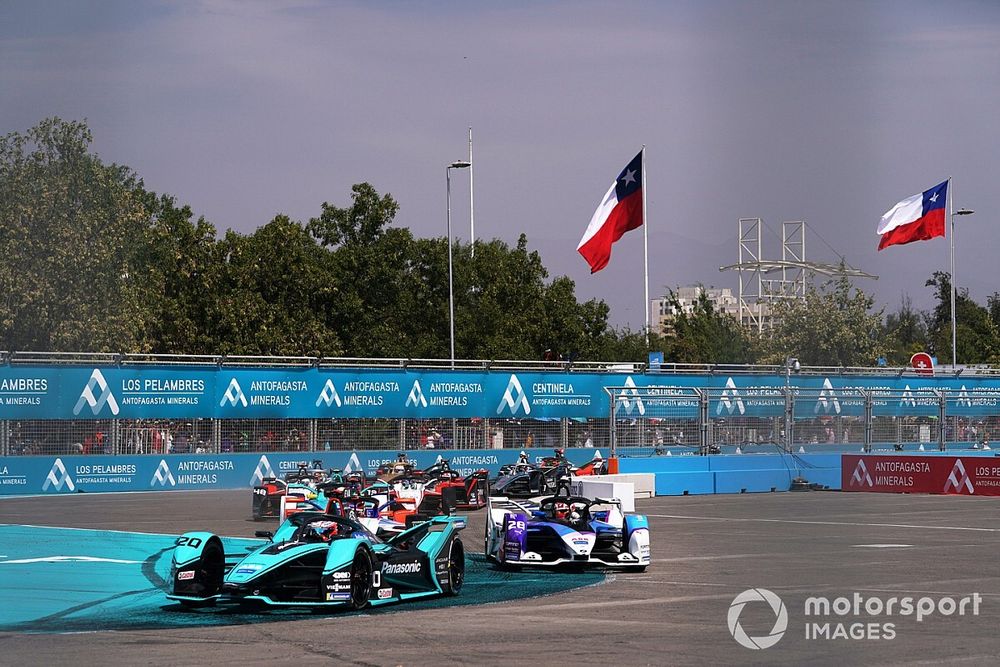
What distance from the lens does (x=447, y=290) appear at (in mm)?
62000

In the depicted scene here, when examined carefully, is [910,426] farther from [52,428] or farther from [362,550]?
[362,550]

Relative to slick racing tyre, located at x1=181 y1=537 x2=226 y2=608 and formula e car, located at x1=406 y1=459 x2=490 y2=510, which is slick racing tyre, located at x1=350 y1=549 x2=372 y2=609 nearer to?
slick racing tyre, located at x1=181 y1=537 x2=226 y2=608

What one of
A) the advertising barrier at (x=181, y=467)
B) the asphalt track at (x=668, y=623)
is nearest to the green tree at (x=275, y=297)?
the advertising barrier at (x=181, y=467)

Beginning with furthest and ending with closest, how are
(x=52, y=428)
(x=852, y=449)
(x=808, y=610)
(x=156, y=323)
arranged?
(x=156, y=323) → (x=852, y=449) → (x=52, y=428) → (x=808, y=610)

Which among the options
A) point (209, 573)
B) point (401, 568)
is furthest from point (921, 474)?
point (209, 573)

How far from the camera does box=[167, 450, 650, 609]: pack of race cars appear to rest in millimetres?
13906

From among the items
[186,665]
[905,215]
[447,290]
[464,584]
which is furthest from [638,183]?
[186,665]

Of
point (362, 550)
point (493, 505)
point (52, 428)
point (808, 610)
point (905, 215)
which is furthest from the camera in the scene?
point (905, 215)

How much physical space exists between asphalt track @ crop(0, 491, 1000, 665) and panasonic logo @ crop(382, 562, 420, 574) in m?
0.57

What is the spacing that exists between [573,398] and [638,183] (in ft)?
35.4

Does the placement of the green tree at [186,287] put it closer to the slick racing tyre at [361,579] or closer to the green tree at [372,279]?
the green tree at [372,279]

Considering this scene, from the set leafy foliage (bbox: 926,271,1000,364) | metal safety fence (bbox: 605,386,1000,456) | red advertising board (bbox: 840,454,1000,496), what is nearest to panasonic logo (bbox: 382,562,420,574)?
metal safety fence (bbox: 605,386,1000,456)

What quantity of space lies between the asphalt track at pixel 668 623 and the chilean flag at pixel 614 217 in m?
25.8

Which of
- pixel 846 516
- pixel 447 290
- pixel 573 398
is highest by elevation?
pixel 447 290
